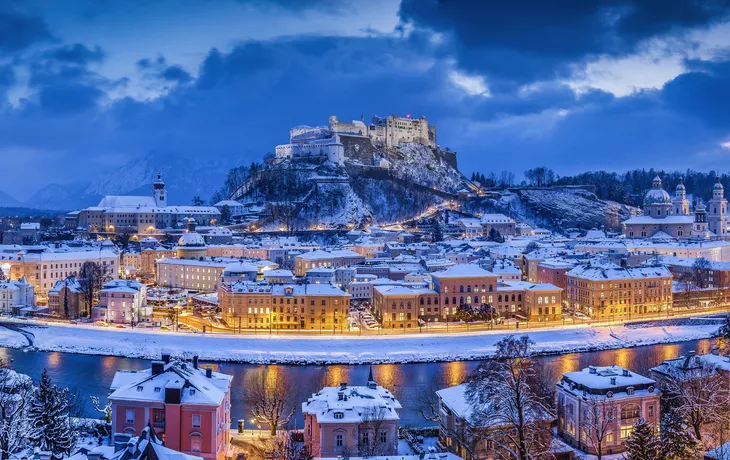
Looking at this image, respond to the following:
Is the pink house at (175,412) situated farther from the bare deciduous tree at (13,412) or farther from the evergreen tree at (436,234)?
the evergreen tree at (436,234)

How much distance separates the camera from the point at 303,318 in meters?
25.3

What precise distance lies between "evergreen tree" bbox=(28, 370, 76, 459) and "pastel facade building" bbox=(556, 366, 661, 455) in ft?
28.1

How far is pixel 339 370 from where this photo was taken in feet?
64.6

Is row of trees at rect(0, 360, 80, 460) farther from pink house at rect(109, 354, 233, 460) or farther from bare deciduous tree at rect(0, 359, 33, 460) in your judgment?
pink house at rect(109, 354, 233, 460)

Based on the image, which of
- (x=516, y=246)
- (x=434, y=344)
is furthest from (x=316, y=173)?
(x=434, y=344)

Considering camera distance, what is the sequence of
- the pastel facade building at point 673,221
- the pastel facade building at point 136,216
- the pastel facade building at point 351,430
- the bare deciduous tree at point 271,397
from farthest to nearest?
1. the pastel facade building at point 136,216
2. the pastel facade building at point 673,221
3. the bare deciduous tree at point 271,397
4. the pastel facade building at point 351,430

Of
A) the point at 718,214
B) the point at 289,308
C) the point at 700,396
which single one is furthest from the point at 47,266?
the point at 718,214

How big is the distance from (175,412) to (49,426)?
2.06 m

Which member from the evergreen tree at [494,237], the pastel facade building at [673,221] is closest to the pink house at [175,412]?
the evergreen tree at [494,237]

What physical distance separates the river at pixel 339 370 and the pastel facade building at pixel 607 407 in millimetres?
3962

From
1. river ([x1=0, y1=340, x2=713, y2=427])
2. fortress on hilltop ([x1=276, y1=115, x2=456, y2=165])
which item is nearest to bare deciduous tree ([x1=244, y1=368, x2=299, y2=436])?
river ([x1=0, y1=340, x2=713, y2=427])

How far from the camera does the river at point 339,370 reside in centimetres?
1761

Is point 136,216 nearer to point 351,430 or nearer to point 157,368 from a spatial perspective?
point 157,368

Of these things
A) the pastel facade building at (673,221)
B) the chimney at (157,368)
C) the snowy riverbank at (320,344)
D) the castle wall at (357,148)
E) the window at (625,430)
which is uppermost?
the castle wall at (357,148)
